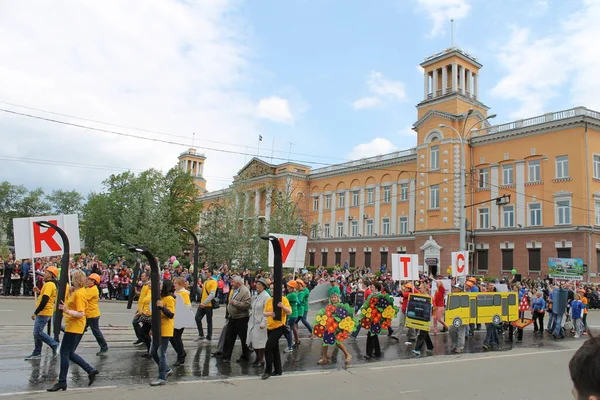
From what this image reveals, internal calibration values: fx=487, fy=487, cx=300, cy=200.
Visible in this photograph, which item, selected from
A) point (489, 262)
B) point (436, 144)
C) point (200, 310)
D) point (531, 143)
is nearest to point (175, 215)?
point (436, 144)

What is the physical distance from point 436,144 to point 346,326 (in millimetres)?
37485

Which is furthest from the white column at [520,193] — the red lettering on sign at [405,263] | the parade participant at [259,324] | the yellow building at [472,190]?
the parade participant at [259,324]

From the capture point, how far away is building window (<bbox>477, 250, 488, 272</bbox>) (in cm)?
4300

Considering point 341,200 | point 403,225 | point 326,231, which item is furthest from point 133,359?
point 326,231

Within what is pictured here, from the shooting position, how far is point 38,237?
11.9 metres

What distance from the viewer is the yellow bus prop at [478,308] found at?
14164 mm

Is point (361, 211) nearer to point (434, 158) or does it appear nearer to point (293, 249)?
point (434, 158)

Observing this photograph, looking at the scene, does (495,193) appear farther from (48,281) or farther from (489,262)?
(48,281)

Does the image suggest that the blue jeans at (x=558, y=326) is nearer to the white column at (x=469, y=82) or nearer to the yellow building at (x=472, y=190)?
the yellow building at (x=472, y=190)

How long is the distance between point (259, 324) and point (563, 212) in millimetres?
35179

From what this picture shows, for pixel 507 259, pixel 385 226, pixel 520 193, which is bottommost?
pixel 507 259

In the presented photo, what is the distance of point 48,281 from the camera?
10.4 metres

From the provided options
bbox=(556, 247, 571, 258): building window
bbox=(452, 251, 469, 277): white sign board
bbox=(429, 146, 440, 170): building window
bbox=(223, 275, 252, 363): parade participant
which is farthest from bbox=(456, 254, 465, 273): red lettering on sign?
bbox=(429, 146, 440, 170): building window

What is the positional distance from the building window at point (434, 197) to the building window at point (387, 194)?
782 cm
